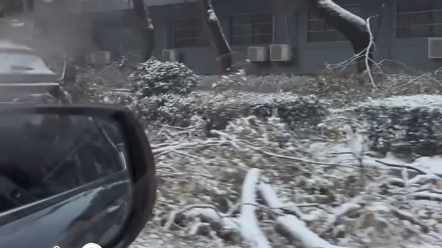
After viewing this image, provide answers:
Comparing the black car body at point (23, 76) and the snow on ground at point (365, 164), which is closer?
the black car body at point (23, 76)

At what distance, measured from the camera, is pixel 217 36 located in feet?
19.9

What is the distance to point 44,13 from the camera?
5.34 metres

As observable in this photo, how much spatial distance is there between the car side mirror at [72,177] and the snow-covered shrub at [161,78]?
11.7 feet

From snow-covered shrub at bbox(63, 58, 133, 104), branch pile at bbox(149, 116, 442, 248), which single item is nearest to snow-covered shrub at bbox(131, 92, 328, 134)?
branch pile at bbox(149, 116, 442, 248)

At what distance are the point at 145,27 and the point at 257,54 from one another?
96 cm

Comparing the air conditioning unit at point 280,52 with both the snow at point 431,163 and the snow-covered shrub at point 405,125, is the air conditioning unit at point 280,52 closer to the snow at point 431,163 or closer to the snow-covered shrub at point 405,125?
the snow-covered shrub at point 405,125

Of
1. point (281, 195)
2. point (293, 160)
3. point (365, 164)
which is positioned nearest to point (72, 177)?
point (281, 195)

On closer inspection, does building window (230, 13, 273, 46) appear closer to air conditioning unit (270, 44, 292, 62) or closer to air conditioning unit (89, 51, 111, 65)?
air conditioning unit (270, 44, 292, 62)

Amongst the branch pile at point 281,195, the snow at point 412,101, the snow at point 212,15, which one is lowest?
the branch pile at point 281,195

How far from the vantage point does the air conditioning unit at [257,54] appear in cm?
596

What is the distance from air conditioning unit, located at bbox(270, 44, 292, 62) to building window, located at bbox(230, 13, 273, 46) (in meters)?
0.10

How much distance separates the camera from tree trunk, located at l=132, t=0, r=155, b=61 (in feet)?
19.7

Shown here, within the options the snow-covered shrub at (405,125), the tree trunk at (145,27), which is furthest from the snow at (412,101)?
the tree trunk at (145,27)

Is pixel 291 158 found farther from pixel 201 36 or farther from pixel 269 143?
pixel 201 36
